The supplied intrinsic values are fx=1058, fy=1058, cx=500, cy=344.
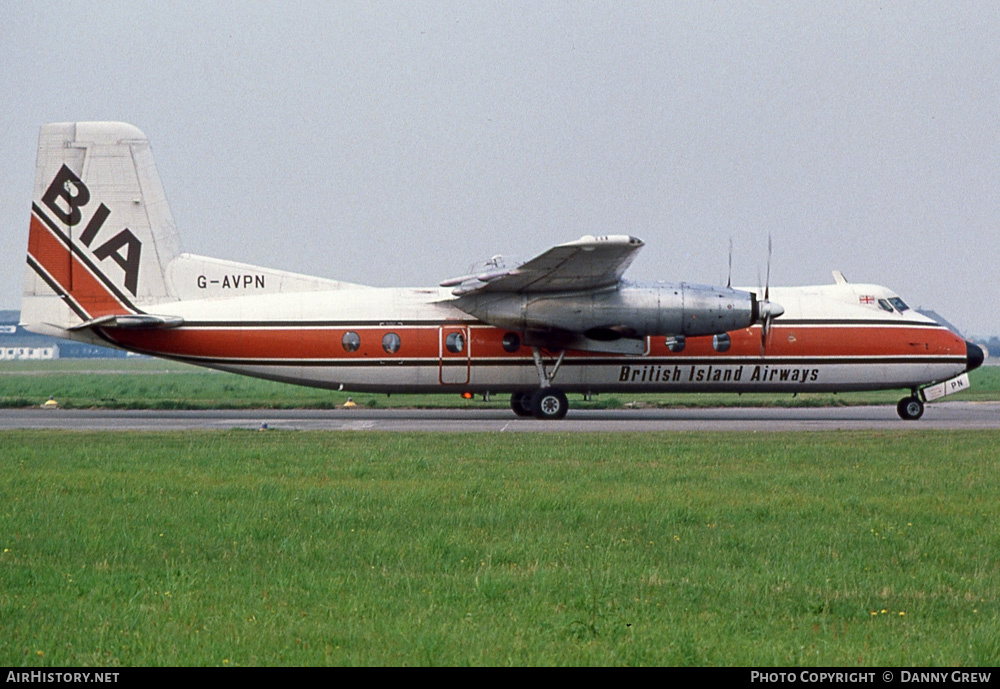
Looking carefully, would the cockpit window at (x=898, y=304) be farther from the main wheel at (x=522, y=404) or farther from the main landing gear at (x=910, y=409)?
the main wheel at (x=522, y=404)

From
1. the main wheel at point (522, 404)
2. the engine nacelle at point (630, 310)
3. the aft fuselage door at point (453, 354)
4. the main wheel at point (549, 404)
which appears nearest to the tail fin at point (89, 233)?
the aft fuselage door at point (453, 354)

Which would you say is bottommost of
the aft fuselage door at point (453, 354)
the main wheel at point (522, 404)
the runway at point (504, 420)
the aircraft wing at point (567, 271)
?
the runway at point (504, 420)

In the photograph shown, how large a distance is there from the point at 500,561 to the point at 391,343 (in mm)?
19178

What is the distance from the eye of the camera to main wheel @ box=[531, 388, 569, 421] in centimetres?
2889

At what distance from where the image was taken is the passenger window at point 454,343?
1139 inches

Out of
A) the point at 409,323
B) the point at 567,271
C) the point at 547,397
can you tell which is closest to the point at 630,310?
the point at 567,271

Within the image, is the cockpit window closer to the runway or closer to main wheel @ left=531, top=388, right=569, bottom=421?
the runway

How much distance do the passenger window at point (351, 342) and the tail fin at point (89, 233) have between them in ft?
16.6

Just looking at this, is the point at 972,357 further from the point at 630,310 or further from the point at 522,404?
the point at 522,404

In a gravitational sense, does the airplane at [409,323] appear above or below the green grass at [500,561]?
above

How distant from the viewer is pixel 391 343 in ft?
94.4

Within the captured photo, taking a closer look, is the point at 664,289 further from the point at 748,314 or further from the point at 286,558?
the point at 286,558

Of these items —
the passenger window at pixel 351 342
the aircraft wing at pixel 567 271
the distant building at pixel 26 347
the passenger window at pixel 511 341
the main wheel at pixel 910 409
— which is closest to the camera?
the aircraft wing at pixel 567 271
